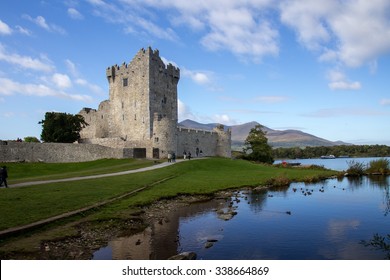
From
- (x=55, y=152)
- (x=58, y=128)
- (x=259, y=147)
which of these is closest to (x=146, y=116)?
(x=55, y=152)

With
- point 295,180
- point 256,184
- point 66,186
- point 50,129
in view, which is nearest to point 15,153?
point 50,129

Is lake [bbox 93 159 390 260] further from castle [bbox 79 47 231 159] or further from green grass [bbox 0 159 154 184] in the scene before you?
castle [bbox 79 47 231 159]

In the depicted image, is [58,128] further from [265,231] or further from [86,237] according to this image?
[265,231]

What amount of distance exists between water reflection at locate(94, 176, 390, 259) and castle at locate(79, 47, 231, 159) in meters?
28.4

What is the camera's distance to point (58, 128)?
56219 millimetres

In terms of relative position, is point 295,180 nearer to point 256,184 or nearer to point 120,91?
point 256,184

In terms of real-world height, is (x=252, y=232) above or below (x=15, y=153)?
below

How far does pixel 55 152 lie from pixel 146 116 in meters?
14.8

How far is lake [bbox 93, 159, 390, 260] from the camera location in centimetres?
1204

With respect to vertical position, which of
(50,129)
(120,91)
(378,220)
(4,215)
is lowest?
(378,220)

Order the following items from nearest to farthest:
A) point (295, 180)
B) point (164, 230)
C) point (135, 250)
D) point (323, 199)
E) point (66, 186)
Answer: point (135, 250)
point (164, 230)
point (66, 186)
point (323, 199)
point (295, 180)

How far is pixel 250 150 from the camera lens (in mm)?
71312

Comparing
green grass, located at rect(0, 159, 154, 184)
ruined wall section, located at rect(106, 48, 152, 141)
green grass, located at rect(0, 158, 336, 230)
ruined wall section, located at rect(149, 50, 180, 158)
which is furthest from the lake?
ruined wall section, located at rect(106, 48, 152, 141)

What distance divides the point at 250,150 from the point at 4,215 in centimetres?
6084
